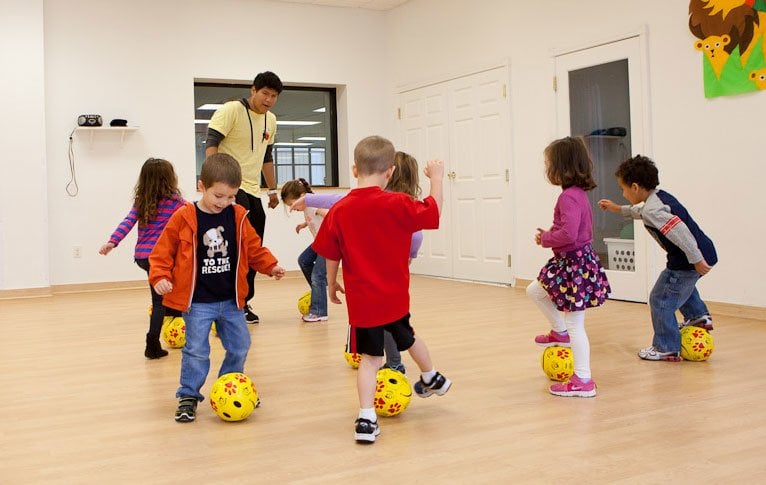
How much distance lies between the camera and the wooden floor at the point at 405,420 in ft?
7.72

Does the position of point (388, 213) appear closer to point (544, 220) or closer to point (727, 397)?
point (727, 397)

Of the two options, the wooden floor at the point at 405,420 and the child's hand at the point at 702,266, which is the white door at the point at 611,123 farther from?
the child's hand at the point at 702,266

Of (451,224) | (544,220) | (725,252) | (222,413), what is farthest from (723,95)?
(222,413)

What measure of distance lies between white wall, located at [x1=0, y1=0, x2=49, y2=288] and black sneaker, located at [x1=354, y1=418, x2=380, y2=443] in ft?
19.2

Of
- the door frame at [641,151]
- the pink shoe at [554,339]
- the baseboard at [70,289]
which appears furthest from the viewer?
the baseboard at [70,289]

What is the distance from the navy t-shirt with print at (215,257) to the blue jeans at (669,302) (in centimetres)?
212

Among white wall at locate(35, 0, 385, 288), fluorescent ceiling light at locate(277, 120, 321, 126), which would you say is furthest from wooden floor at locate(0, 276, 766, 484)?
fluorescent ceiling light at locate(277, 120, 321, 126)

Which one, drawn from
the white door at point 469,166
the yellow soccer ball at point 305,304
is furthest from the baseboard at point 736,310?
the yellow soccer ball at point 305,304

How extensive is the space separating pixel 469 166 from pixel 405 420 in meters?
5.39

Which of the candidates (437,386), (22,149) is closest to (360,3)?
(22,149)

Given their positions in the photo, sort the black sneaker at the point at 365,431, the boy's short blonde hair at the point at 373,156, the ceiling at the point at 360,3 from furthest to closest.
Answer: the ceiling at the point at 360,3
the boy's short blonde hair at the point at 373,156
the black sneaker at the point at 365,431

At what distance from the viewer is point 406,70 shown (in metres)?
9.04

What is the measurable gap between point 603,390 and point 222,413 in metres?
1.55

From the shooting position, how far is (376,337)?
8.89 feet
